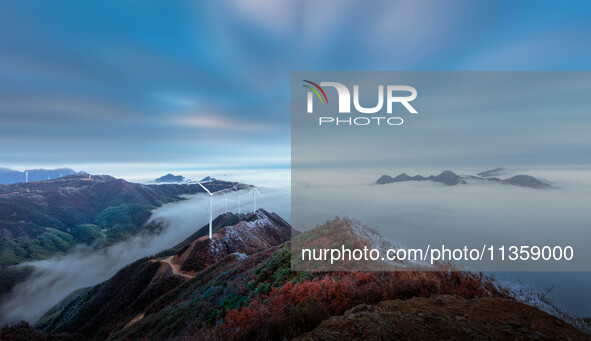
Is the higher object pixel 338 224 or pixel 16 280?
pixel 338 224

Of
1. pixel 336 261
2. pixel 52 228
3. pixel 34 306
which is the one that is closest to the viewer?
pixel 336 261

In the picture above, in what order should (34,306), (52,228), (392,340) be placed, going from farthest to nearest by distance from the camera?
(52,228) < (34,306) < (392,340)

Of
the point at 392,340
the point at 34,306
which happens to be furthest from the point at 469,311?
the point at 34,306

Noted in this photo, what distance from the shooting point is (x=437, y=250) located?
31.6ft

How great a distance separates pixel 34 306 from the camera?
113 metres

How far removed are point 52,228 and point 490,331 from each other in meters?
289

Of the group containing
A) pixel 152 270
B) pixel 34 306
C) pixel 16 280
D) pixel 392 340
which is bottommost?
pixel 34 306

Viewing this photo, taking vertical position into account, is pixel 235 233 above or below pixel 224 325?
below

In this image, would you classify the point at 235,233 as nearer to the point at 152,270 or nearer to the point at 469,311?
the point at 152,270

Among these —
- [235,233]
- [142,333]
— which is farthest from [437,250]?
[235,233]

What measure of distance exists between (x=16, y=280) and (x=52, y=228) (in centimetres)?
9501

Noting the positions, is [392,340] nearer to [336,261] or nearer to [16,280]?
[336,261]

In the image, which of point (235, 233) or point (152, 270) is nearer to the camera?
point (152, 270)

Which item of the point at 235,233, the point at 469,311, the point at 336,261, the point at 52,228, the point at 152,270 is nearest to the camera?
the point at 469,311
